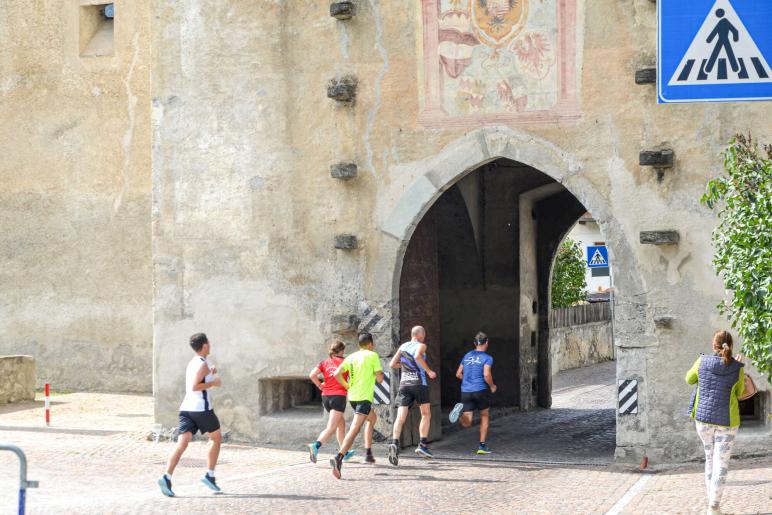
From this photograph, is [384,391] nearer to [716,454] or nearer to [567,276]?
[716,454]

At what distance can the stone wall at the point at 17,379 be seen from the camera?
2083 centimetres

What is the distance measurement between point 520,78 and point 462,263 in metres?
7.76

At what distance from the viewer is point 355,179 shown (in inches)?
624

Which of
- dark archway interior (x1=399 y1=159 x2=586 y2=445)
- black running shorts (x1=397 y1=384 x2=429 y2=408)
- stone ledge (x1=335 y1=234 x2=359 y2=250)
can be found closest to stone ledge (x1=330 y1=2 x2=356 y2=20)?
stone ledge (x1=335 y1=234 x2=359 y2=250)

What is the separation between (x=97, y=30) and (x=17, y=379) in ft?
23.6

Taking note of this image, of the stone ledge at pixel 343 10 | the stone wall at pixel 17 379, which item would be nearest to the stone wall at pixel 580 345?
the stone wall at pixel 17 379

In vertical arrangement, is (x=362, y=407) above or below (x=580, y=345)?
above

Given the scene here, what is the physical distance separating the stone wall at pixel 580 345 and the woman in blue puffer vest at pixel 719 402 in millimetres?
18182

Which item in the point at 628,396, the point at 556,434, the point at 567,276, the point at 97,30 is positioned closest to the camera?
the point at 628,396

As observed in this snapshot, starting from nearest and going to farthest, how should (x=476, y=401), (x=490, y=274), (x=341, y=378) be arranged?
(x=341, y=378) < (x=476, y=401) < (x=490, y=274)

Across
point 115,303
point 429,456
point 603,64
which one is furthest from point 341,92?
point 115,303

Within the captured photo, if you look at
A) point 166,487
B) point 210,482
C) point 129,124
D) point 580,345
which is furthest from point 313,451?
point 580,345

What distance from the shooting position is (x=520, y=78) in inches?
595

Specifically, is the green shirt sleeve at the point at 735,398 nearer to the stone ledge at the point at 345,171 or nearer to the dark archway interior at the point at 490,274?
the stone ledge at the point at 345,171
